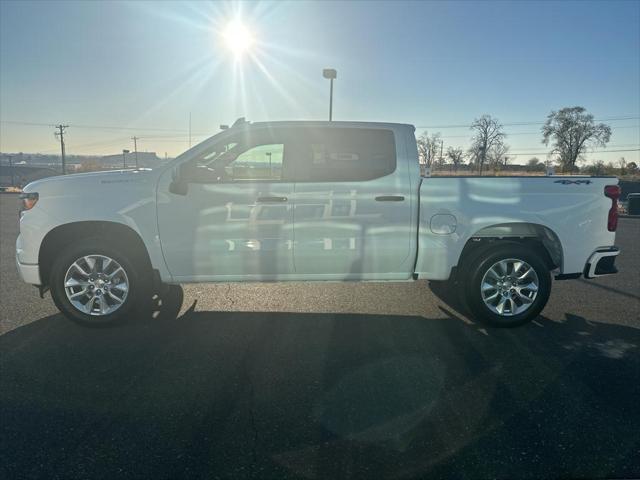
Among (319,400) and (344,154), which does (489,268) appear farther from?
(319,400)

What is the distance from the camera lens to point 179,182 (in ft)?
13.6

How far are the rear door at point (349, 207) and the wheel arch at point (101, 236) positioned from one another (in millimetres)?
1599

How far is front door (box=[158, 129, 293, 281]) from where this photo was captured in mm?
4184

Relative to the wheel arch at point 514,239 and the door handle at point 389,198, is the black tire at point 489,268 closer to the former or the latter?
the wheel arch at point 514,239

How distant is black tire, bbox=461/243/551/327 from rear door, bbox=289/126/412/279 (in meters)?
0.68

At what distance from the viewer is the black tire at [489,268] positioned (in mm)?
4305

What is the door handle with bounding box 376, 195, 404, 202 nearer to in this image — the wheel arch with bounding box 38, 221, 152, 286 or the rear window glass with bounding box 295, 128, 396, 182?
the rear window glass with bounding box 295, 128, 396, 182

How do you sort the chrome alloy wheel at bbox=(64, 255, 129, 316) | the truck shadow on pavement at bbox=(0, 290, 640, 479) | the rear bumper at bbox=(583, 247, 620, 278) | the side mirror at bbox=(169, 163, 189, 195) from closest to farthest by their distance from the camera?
the truck shadow on pavement at bbox=(0, 290, 640, 479)
the side mirror at bbox=(169, 163, 189, 195)
the chrome alloy wheel at bbox=(64, 255, 129, 316)
the rear bumper at bbox=(583, 247, 620, 278)

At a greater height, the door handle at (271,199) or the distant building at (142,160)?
the distant building at (142,160)

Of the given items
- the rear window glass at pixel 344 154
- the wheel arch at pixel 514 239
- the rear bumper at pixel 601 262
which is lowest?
the rear bumper at pixel 601 262

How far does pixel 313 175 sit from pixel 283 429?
2487mm

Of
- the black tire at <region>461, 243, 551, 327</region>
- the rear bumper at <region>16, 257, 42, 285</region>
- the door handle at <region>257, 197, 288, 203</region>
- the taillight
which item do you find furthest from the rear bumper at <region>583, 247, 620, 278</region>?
the rear bumper at <region>16, 257, 42, 285</region>

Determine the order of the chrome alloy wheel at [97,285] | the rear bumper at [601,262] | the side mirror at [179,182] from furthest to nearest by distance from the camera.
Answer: the rear bumper at [601,262], the chrome alloy wheel at [97,285], the side mirror at [179,182]

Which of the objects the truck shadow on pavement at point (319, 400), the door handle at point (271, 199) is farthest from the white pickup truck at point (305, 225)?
the truck shadow on pavement at point (319, 400)
